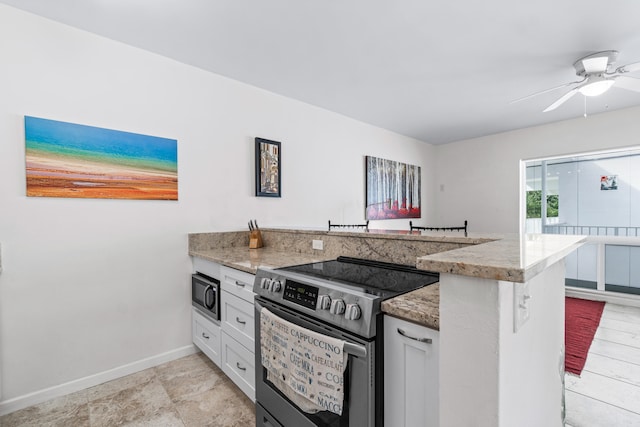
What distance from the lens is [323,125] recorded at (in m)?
3.73

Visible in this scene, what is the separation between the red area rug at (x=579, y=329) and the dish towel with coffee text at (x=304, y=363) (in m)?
2.23

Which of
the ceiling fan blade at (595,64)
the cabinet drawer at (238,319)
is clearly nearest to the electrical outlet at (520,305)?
the cabinet drawer at (238,319)

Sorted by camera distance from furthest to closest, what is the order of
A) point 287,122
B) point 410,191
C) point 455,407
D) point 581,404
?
point 410,191, point 287,122, point 581,404, point 455,407

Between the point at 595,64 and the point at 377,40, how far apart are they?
1.87m

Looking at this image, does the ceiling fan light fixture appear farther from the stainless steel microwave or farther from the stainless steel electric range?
the stainless steel microwave

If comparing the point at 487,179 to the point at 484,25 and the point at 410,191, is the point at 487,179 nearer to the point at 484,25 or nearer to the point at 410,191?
the point at 410,191

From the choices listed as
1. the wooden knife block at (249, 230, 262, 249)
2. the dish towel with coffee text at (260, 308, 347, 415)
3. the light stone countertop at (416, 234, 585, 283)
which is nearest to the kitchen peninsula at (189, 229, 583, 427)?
the light stone countertop at (416, 234, 585, 283)

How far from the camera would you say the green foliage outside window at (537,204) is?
4793 millimetres

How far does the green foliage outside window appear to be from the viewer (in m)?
4.79

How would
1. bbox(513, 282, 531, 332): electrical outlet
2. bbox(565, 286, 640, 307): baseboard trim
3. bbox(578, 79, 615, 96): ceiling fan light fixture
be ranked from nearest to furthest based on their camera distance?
bbox(513, 282, 531, 332): electrical outlet
bbox(578, 79, 615, 96): ceiling fan light fixture
bbox(565, 286, 640, 307): baseboard trim

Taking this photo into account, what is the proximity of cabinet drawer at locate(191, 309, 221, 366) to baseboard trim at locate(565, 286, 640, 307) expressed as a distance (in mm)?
4753

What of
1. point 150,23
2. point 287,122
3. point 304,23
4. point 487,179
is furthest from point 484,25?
point 487,179

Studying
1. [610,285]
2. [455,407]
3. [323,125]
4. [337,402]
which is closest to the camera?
[455,407]

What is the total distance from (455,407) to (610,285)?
477 cm
